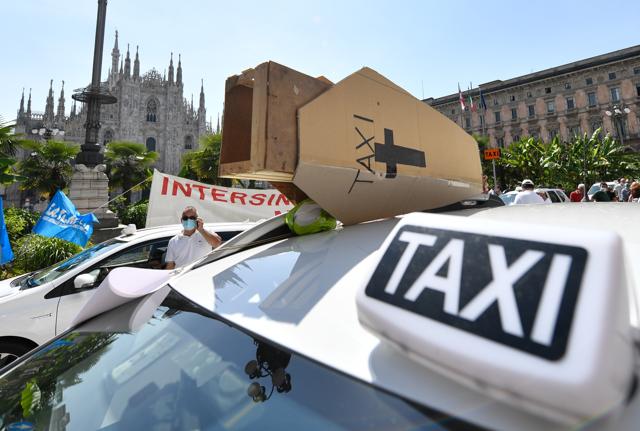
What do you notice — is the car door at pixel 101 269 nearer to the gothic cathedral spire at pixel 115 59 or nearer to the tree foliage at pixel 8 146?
the tree foliage at pixel 8 146

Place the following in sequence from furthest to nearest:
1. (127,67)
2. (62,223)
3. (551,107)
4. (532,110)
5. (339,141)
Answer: (127,67)
(532,110)
(551,107)
(62,223)
(339,141)

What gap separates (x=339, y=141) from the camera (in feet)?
4.68

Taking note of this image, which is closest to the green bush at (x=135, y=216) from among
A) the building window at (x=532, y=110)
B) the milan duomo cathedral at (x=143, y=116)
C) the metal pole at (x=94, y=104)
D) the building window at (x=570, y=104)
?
the metal pole at (x=94, y=104)

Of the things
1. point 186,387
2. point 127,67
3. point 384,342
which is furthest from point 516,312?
point 127,67

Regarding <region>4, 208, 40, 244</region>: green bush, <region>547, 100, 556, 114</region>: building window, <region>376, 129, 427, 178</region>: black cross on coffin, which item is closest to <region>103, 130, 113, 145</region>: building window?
<region>4, 208, 40, 244</region>: green bush

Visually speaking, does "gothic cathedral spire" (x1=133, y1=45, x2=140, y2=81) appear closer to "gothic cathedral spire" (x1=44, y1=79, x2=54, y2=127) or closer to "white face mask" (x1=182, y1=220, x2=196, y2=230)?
"gothic cathedral spire" (x1=44, y1=79, x2=54, y2=127)

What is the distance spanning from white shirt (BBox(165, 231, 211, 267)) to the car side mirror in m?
0.73

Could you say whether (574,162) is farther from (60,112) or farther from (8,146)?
(60,112)

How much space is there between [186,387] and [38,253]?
8137 mm

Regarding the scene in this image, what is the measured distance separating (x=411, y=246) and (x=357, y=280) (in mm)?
304

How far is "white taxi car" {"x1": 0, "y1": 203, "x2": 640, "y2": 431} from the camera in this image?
422 millimetres

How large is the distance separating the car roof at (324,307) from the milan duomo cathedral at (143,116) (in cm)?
6088

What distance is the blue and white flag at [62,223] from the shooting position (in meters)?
5.51

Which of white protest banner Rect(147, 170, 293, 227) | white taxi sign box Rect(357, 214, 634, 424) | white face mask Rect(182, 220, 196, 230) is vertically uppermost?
white protest banner Rect(147, 170, 293, 227)
